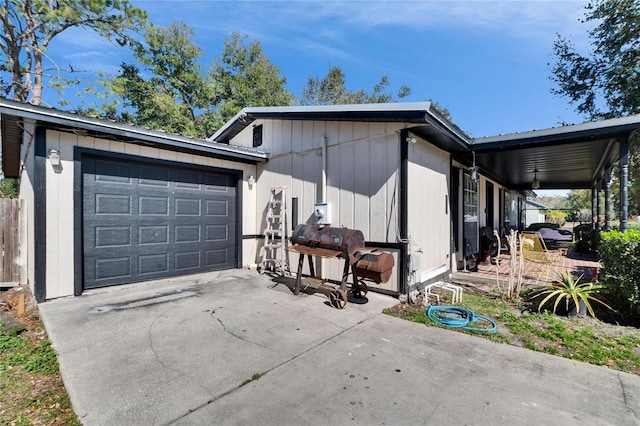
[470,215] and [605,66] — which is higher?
[605,66]

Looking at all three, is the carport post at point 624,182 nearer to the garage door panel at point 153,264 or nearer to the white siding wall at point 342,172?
the white siding wall at point 342,172

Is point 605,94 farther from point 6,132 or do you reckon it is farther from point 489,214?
point 6,132

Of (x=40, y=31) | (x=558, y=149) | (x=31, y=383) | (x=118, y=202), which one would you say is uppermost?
(x=40, y=31)

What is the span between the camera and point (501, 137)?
5312 millimetres

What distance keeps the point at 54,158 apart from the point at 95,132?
2.36ft

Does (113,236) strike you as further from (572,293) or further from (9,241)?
(572,293)

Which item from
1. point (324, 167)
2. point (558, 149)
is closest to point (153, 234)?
point (324, 167)

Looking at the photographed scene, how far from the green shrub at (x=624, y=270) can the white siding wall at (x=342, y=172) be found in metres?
2.86

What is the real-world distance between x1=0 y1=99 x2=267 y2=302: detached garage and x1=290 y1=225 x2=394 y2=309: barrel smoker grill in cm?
270

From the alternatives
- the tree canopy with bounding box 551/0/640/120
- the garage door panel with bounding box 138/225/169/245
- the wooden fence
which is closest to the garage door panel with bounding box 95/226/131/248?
the garage door panel with bounding box 138/225/169/245

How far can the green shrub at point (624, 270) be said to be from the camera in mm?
3557

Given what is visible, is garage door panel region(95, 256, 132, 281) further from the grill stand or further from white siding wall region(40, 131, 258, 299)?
the grill stand

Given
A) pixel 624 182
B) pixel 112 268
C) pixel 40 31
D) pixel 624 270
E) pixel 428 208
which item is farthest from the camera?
pixel 40 31

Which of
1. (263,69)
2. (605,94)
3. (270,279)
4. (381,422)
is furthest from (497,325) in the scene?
(263,69)
